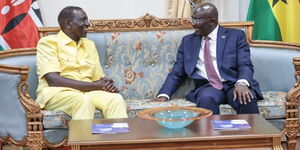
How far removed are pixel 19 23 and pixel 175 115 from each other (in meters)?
1.94

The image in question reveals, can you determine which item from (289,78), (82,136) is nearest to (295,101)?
(289,78)

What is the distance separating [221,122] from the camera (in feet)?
8.68

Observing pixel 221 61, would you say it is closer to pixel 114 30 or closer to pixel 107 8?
pixel 114 30

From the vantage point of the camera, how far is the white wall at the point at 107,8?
170 inches

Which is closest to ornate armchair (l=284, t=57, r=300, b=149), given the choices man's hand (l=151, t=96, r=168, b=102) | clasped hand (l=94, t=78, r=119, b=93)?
man's hand (l=151, t=96, r=168, b=102)

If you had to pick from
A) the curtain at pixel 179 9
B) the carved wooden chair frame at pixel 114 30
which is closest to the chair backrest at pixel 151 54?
the carved wooden chair frame at pixel 114 30

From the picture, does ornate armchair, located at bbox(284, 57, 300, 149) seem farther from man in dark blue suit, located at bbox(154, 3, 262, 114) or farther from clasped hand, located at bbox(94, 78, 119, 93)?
clasped hand, located at bbox(94, 78, 119, 93)

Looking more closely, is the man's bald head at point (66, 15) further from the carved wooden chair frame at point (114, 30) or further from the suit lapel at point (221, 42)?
the suit lapel at point (221, 42)

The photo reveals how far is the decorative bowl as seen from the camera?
2545 mm

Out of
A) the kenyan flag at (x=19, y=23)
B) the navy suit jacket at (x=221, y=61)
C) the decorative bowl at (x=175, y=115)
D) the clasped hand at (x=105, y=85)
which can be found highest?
the kenyan flag at (x=19, y=23)

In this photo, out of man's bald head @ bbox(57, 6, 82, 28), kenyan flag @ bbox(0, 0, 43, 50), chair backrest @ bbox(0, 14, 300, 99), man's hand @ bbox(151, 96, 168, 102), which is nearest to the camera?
man's bald head @ bbox(57, 6, 82, 28)

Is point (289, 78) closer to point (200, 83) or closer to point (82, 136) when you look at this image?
point (200, 83)

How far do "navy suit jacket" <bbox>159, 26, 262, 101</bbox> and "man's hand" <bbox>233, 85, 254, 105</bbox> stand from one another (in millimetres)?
149

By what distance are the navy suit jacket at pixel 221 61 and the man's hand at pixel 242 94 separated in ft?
0.49
